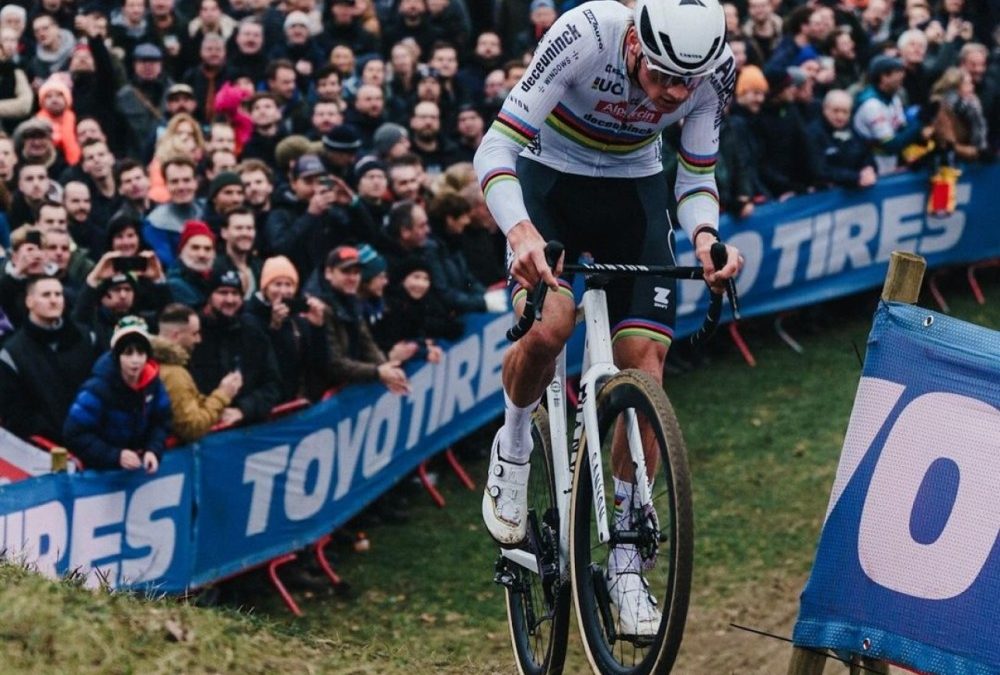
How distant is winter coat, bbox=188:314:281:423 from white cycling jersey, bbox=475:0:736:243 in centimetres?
449

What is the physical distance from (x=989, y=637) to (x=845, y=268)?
1159 cm

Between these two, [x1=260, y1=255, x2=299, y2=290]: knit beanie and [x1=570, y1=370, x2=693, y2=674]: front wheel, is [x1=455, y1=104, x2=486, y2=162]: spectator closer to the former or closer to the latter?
[x1=260, y1=255, x2=299, y2=290]: knit beanie

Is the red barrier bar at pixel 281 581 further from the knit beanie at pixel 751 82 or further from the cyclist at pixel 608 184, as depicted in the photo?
the knit beanie at pixel 751 82

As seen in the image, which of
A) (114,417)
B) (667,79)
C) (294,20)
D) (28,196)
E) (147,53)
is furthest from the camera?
(294,20)

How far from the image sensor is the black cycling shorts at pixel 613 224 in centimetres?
672

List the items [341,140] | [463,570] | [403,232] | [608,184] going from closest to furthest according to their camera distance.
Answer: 1. [608,184]
2. [463,570]
3. [403,232]
4. [341,140]

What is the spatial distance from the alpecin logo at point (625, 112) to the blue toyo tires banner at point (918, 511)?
1.24 metres

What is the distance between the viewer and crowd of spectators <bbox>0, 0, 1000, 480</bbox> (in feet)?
33.7

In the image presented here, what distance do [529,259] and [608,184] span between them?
2.83 ft

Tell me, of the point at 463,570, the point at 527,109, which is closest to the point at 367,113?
the point at 463,570

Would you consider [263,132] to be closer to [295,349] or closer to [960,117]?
[295,349]

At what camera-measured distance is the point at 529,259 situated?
6.07 m

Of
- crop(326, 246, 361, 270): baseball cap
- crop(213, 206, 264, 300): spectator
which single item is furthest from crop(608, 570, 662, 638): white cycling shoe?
crop(326, 246, 361, 270): baseball cap

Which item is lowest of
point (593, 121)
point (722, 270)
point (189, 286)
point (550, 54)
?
point (189, 286)
